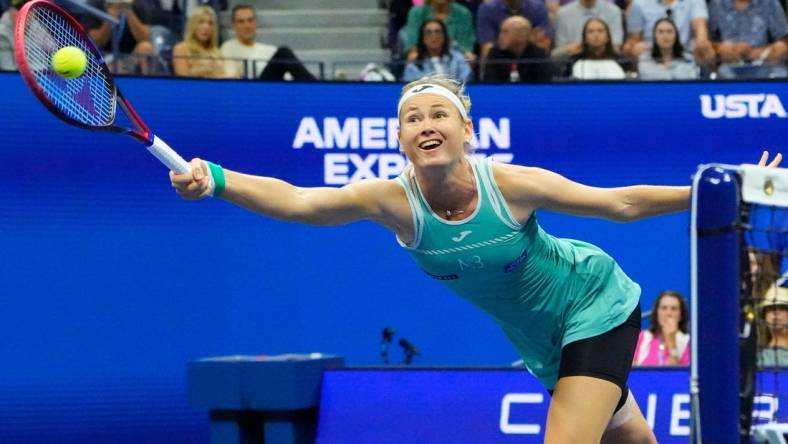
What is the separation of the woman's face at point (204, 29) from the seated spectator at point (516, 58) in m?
1.94

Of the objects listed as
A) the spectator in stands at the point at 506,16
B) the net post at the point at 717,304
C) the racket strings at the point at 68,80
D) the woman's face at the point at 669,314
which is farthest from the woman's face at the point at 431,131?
the spectator in stands at the point at 506,16

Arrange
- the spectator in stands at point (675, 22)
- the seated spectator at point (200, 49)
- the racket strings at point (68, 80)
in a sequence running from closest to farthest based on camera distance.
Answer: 1. the racket strings at point (68, 80)
2. the seated spectator at point (200, 49)
3. the spectator in stands at point (675, 22)

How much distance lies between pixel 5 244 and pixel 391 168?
2632 millimetres

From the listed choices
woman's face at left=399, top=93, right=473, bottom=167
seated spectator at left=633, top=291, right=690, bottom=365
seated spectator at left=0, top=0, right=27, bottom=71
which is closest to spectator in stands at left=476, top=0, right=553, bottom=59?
seated spectator at left=633, top=291, right=690, bottom=365

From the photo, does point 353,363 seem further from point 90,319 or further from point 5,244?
point 5,244

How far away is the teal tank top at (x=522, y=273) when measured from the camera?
485cm

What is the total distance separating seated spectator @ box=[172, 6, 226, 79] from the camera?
9.47m

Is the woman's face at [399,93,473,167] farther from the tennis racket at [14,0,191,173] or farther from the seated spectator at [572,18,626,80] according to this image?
the seated spectator at [572,18,626,80]

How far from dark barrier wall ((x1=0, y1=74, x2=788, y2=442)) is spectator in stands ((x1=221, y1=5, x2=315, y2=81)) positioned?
23 cm

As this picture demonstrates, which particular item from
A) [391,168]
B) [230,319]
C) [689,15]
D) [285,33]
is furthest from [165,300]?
[689,15]

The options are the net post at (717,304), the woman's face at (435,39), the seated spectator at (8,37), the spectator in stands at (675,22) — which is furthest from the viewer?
the spectator in stands at (675,22)

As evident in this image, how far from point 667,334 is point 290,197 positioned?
14.7ft

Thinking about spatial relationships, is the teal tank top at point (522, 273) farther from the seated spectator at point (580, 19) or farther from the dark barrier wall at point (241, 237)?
the seated spectator at point (580, 19)

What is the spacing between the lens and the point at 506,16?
10.2 m
